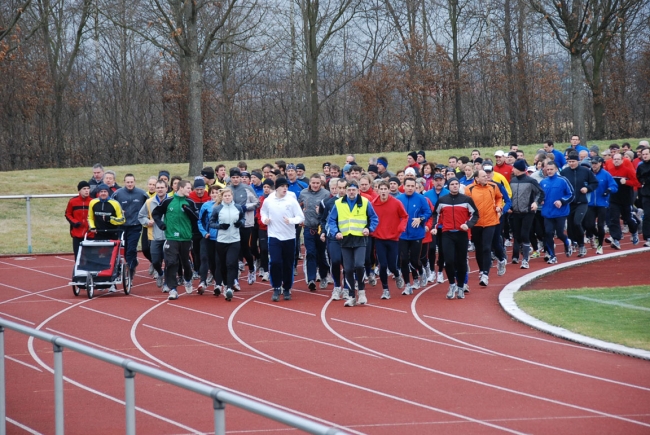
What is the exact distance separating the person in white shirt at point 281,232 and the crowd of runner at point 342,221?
2 centimetres

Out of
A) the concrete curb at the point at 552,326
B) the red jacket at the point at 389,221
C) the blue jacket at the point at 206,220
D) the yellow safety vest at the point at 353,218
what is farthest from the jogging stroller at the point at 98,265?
the concrete curb at the point at 552,326

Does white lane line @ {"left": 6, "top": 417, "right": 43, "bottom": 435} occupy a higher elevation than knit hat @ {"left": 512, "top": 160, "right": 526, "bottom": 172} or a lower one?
lower

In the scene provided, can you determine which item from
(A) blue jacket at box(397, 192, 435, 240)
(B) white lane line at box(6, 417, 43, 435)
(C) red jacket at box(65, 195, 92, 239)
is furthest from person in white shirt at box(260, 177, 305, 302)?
(B) white lane line at box(6, 417, 43, 435)

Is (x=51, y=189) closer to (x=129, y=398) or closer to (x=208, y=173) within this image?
(x=208, y=173)

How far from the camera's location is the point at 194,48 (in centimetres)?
3108

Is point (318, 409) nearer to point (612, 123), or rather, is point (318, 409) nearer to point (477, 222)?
point (477, 222)

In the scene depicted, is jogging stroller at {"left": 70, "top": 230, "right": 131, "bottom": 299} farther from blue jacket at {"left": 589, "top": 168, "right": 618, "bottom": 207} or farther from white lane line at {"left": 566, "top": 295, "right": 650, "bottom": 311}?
blue jacket at {"left": 589, "top": 168, "right": 618, "bottom": 207}

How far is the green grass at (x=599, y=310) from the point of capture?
11234 mm

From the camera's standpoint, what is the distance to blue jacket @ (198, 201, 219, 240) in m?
15.4

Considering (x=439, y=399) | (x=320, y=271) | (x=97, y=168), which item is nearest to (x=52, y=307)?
(x=97, y=168)

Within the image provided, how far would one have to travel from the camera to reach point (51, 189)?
3158 cm

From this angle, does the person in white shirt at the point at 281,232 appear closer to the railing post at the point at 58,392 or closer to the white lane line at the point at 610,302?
the white lane line at the point at 610,302

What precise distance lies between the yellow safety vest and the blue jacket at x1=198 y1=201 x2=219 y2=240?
7.86ft

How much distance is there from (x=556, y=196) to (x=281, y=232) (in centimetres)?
594
